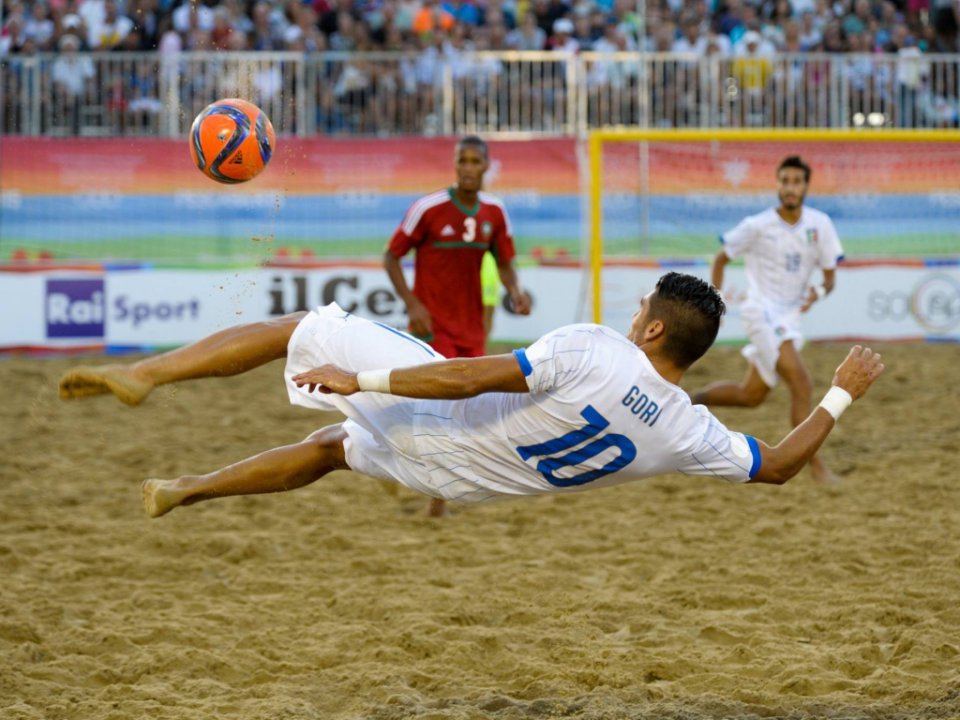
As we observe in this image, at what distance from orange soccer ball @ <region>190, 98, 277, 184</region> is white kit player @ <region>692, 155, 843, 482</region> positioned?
3969 mm

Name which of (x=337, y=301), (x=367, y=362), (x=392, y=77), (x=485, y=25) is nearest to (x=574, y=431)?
(x=367, y=362)

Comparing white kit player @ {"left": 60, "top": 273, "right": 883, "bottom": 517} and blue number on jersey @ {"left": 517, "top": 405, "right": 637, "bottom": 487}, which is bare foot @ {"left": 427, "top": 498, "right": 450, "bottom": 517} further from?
blue number on jersey @ {"left": 517, "top": 405, "right": 637, "bottom": 487}

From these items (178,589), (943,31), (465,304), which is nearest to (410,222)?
(465,304)

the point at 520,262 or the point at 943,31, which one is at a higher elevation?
the point at 943,31

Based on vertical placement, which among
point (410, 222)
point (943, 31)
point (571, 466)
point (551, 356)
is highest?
point (943, 31)

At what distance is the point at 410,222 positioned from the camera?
7.78 meters

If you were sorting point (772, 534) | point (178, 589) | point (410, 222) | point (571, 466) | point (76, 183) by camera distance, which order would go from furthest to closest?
1. point (76, 183)
2. point (410, 222)
3. point (772, 534)
4. point (178, 589)
5. point (571, 466)

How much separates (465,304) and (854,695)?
12.0ft

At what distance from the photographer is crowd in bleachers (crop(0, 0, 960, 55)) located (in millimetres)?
15734

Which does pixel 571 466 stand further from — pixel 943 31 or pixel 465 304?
pixel 943 31

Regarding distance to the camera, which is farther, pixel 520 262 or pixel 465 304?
pixel 520 262

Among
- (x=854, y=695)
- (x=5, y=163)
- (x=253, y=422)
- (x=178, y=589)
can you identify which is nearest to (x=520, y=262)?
(x=253, y=422)

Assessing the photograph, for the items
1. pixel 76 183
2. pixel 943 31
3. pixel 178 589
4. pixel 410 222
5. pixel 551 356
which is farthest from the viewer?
pixel 943 31

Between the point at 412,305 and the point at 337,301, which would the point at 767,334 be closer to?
the point at 412,305
